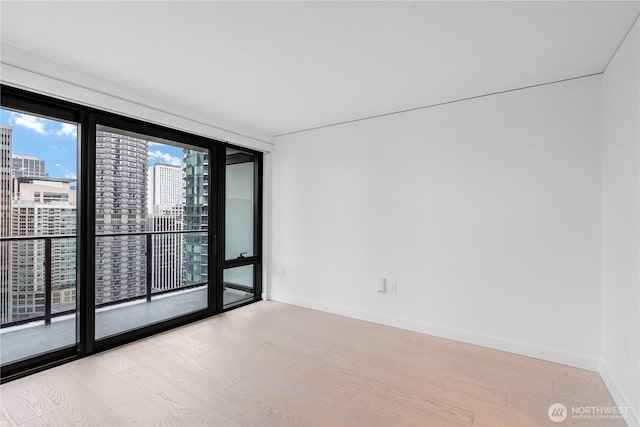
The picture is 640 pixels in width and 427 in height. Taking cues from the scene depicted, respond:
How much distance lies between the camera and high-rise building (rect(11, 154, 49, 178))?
2568mm

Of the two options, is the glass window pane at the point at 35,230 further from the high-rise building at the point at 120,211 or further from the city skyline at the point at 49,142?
the high-rise building at the point at 120,211

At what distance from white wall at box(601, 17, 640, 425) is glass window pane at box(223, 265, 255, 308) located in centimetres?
380

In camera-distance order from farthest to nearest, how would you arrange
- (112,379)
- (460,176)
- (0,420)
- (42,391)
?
(460,176), (112,379), (42,391), (0,420)

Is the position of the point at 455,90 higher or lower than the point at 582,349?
higher

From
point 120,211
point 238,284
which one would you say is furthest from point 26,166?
point 238,284

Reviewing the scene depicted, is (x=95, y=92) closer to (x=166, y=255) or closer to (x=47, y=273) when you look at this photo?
(x=47, y=273)

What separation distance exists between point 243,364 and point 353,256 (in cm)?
176

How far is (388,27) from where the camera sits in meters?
1.88

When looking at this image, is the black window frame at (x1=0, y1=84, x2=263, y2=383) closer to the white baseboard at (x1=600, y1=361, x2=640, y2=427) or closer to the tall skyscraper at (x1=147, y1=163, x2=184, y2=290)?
the tall skyscraper at (x1=147, y1=163, x2=184, y2=290)

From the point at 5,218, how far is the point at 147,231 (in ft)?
4.51

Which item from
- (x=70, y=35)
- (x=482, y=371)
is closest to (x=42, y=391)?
(x=70, y=35)

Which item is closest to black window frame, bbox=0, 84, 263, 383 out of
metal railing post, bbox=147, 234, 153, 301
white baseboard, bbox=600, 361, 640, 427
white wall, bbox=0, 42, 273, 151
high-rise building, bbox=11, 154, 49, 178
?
white wall, bbox=0, 42, 273, 151

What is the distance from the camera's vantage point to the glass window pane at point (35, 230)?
257cm

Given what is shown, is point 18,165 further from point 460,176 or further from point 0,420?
point 460,176
